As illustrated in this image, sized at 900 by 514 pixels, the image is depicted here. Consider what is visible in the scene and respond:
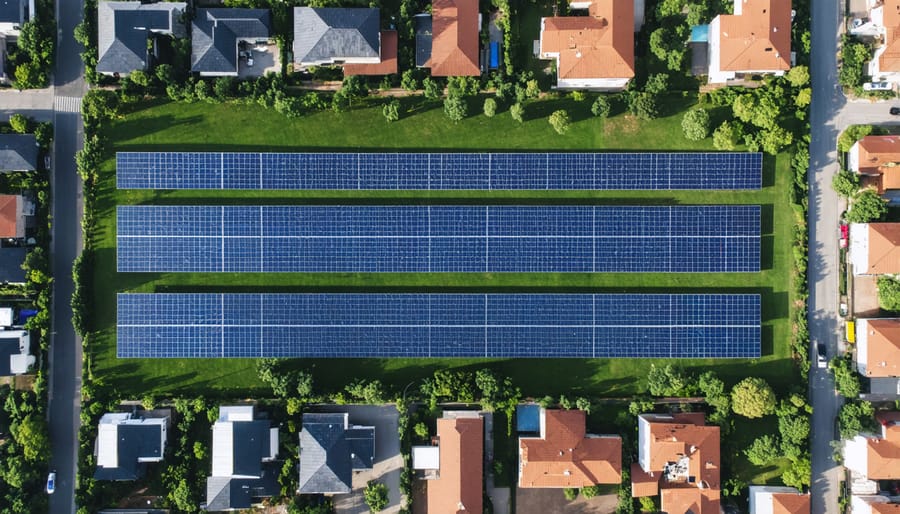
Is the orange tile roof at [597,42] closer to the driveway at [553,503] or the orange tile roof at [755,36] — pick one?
the orange tile roof at [755,36]

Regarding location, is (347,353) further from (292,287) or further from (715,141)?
(715,141)

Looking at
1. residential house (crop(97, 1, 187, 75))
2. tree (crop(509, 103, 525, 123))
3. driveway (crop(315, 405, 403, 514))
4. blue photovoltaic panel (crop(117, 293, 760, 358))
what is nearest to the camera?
residential house (crop(97, 1, 187, 75))

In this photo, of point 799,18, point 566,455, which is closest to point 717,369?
point 566,455

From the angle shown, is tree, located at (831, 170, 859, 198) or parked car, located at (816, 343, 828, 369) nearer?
tree, located at (831, 170, 859, 198)

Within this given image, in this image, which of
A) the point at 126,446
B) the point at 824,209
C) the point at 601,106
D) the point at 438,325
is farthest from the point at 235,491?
the point at 824,209

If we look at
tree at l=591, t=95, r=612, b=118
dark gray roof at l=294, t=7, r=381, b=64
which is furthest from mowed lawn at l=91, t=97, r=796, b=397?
dark gray roof at l=294, t=7, r=381, b=64

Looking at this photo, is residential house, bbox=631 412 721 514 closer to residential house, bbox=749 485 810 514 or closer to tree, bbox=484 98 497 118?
residential house, bbox=749 485 810 514
